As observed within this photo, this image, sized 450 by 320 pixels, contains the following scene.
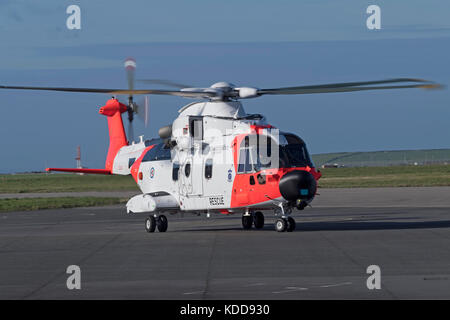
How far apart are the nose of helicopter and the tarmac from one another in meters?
1.33

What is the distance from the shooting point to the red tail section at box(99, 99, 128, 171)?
33375 millimetres

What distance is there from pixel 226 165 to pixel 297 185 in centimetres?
324

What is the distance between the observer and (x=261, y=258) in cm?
1858

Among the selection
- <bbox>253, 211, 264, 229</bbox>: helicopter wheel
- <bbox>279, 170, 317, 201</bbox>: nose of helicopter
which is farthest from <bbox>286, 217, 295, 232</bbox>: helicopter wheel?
<bbox>253, 211, 264, 229</bbox>: helicopter wheel

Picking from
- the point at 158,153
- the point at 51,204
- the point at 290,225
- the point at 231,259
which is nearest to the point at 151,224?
the point at 158,153

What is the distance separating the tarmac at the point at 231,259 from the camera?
1326 cm

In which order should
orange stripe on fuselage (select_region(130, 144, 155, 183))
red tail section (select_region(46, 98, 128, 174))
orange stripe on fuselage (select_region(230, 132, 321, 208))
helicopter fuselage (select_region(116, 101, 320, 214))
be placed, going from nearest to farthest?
orange stripe on fuselage (select_region(230, 132, 321, 208)) → helicopter fuselage (select_region(116, 101, 320, 214)) → orange stripe on fuselage (select_region(130, 144, 155, 183)) → red tail section (select_region(46, 98, 128, 174))

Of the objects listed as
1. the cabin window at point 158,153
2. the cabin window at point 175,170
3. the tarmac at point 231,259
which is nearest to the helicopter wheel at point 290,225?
the tarmac at point 231,259

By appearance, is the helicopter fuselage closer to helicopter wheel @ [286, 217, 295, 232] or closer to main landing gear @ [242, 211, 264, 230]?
helicopter wheel @ [286, 217, 295, 232]

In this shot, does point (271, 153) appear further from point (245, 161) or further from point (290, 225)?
point (290, 225)

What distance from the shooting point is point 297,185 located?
2417 centimetres

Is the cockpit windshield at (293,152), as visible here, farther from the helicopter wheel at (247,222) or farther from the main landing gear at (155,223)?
the main landing gear at (155,223)
